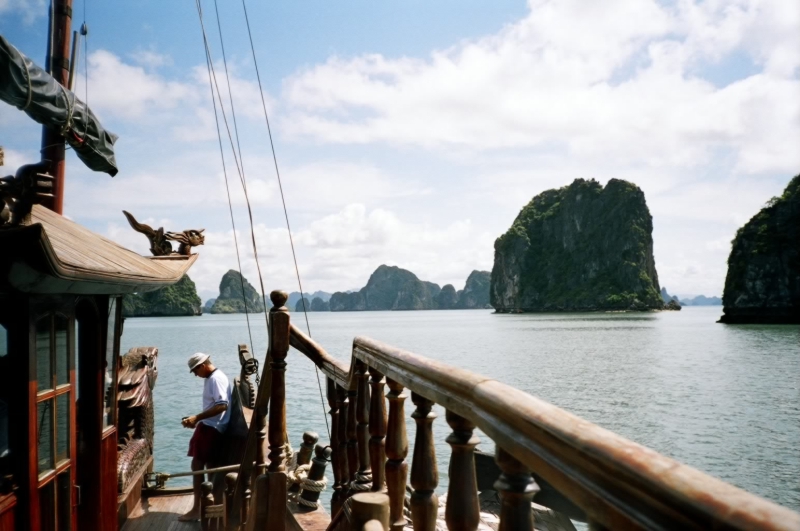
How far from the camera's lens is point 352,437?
112 inches

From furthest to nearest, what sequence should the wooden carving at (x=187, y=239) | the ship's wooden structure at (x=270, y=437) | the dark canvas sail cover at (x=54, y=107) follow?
the wooden carving at (x=187, y=239) < the dark canvas sail cover at (x=54, y=107) < the ship's wooden structure at (x=270, y=437)

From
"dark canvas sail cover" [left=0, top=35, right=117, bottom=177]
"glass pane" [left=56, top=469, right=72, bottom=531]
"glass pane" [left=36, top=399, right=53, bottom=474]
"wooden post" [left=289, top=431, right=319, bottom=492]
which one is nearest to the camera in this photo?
"glass pane" [left=36, top=399, right=53, bottom=474]

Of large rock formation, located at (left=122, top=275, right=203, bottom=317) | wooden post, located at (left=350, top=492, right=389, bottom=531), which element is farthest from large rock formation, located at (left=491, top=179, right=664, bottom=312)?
wooden post, located at (left=350, top=492, right=389, bottom=531)

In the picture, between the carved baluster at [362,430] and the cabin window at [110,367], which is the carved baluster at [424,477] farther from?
the cabin window at [110,367]

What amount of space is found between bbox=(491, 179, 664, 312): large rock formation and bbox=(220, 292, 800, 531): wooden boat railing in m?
137

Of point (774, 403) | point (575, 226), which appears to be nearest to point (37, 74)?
point (774, 403)

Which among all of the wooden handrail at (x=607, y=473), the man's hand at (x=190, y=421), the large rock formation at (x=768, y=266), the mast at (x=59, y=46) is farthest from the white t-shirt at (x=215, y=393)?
the large rock formation at (x=768, y=266)

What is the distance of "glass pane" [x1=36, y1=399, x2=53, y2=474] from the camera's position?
143 inches

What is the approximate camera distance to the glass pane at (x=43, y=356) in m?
3.60

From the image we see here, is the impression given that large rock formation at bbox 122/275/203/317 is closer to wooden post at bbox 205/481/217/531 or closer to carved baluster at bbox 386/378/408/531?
wooden post at bbox 205/481/217/531

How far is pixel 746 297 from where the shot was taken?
7794 cm

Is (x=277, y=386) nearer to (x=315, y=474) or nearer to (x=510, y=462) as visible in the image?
(x=315, y=474)

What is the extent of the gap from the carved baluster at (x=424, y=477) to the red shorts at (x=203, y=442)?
5.81 meters

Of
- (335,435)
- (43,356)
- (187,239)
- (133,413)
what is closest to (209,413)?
(133,413)
